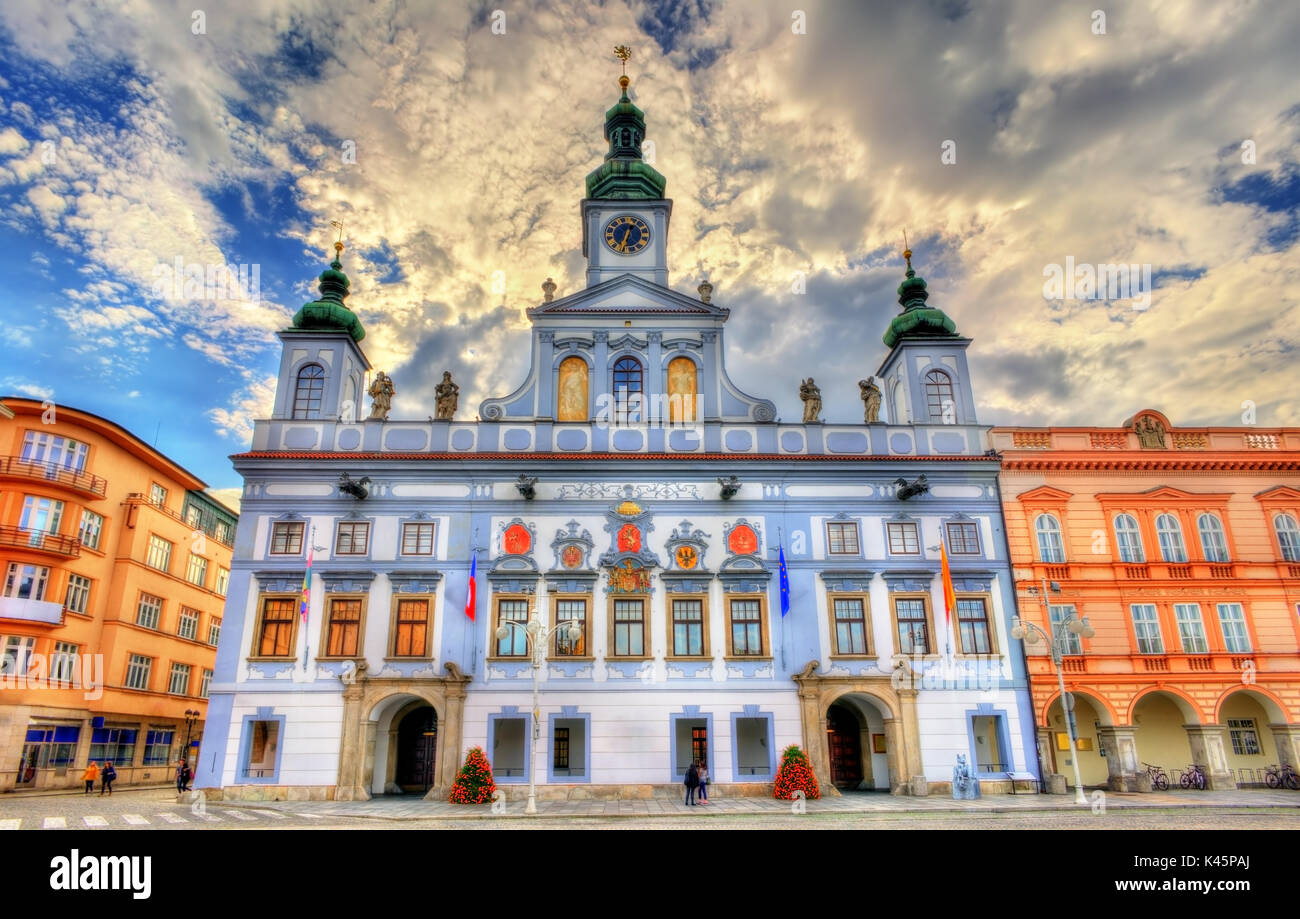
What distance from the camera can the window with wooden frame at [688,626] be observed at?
1201 inches

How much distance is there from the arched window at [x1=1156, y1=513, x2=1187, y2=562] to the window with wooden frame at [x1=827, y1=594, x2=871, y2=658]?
1305 cm

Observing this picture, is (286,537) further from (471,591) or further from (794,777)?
(794,777)

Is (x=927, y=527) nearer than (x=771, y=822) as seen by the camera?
No

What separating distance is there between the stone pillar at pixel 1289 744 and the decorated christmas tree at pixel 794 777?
19029 millimetres

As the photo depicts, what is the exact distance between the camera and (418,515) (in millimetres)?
31797

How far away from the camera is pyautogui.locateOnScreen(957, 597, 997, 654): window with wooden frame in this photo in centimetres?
3102

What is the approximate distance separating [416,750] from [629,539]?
1215 cm

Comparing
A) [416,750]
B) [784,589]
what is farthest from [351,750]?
[784,589]

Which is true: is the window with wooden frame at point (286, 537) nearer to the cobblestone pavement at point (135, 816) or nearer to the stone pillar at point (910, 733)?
the cobblestone pavement at point (135, 816)

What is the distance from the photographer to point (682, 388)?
34438mm

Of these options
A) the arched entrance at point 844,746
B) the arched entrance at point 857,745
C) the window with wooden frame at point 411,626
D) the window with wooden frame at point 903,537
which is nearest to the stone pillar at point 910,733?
the arched entrance at point 857,745

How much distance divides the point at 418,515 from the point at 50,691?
20636mm
